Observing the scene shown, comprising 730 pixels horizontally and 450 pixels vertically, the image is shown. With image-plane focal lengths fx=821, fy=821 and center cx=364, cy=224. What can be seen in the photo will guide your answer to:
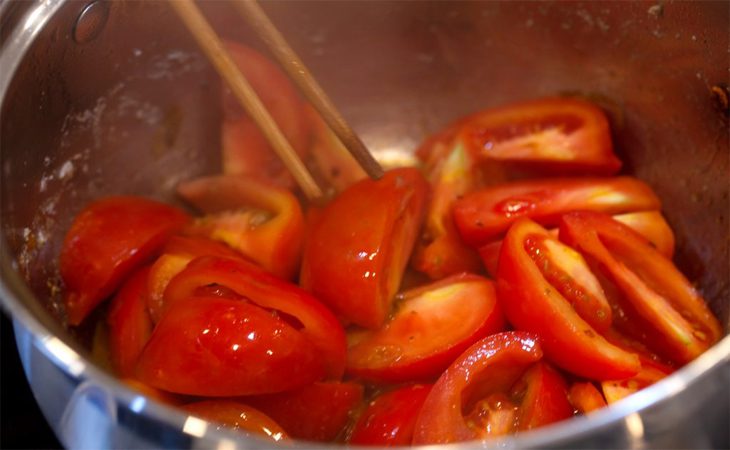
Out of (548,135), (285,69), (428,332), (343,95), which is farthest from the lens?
(343,95)

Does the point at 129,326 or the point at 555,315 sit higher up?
the point at 129,326

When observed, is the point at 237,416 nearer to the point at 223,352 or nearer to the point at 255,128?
the point at 223,352

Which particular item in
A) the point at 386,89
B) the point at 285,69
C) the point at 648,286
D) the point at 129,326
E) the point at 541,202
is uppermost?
the point at 285,69

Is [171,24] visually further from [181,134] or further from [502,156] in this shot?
[502,156]

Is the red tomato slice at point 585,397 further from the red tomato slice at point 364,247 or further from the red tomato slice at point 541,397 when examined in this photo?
the red tomato slice at point 364,247

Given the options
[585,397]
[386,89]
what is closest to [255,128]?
[386,89]

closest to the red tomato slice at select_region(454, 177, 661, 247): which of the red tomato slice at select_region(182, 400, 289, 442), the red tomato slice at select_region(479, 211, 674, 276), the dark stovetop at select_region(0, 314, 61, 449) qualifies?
the red tomato slice at select_region(479, 211, 674, 276)
